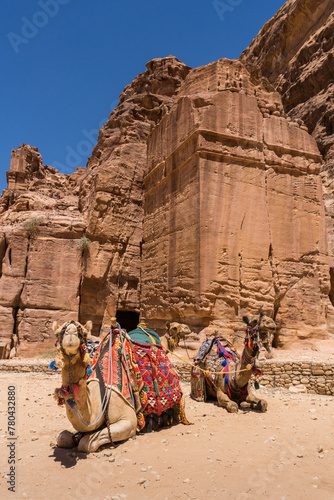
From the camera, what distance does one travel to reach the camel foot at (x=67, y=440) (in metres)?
4.50

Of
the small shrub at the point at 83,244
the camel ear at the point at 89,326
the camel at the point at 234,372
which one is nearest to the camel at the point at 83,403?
the camel ear at the point at 89,326

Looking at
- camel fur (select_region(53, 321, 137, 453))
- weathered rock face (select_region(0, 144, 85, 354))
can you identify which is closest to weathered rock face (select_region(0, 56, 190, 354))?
weathered rock face (select_region(0, 144, 85, 354))

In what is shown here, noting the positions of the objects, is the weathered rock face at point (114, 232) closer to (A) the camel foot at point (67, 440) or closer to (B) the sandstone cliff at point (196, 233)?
(B) the sandstone cliff at point (196, 233)

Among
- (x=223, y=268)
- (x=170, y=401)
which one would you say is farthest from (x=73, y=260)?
(x=170, y=401)

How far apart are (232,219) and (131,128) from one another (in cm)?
1009

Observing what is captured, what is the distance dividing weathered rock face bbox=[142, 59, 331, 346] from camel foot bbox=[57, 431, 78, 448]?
6913mm

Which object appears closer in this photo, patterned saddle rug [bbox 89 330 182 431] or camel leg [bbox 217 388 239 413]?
patterned saddle rug [bbox 89 330 182 431]

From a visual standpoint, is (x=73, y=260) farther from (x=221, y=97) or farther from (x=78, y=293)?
(x=221, y=97)

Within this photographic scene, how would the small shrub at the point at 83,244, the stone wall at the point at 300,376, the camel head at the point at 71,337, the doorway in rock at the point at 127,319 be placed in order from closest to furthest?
the camel head at the point at 71,337 < the stone wall at the point at 300,376 < the small shrub at the point at 83,244 < the doorway in rock at the point at 127,319

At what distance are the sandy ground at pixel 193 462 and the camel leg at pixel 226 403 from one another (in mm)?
139

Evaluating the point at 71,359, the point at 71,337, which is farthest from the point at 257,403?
the point at 71,337

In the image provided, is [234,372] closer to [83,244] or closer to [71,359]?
[71,359]

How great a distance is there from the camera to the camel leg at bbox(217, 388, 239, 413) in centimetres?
640

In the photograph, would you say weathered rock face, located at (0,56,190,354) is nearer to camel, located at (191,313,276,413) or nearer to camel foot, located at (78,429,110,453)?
camel, located at (191,313,276,413)
